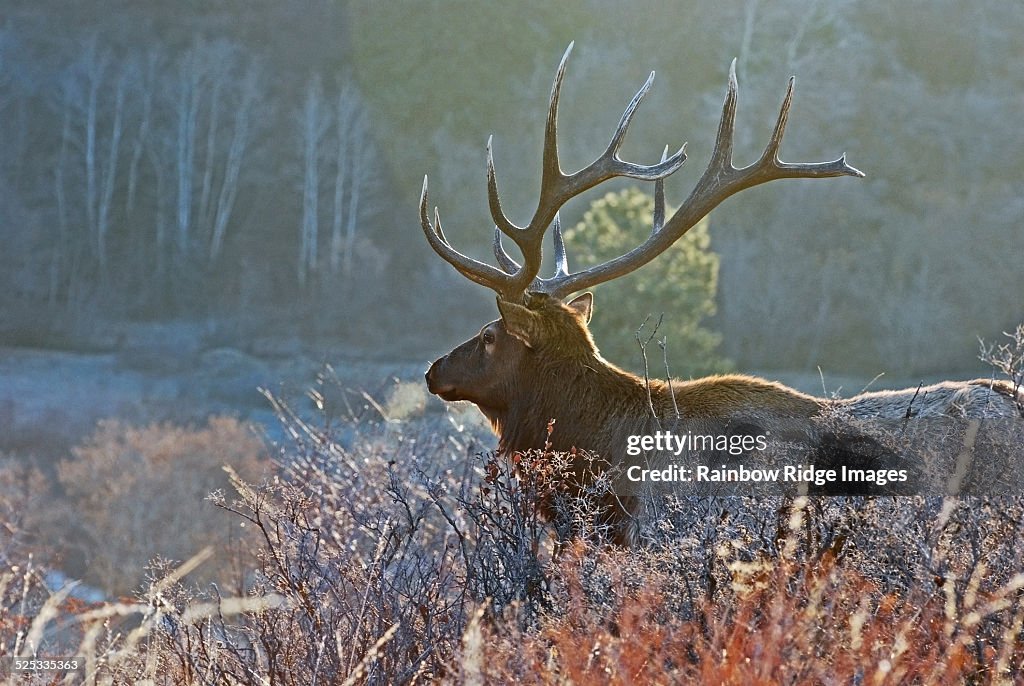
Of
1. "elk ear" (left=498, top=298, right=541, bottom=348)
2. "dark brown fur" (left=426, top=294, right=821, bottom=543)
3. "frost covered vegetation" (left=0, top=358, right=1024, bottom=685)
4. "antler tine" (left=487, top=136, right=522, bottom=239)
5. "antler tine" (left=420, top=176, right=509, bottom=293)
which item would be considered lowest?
"frost covered vegetation" (left=0, top=358, right=1024, bottom=685)

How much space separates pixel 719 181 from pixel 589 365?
1241 millimetres

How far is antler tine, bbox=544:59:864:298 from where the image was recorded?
5.80 m

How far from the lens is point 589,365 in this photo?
20.5ft

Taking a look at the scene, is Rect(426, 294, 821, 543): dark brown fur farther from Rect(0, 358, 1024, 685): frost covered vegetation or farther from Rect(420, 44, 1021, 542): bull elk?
Rect(0, 358, 1024, 685): frost covered vegetation

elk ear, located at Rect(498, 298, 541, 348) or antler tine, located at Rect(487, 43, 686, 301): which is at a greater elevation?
antler tine, located at Rect(487, 43, 686, 301)

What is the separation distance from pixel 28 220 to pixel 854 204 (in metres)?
42.3

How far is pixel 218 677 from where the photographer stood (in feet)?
14.0

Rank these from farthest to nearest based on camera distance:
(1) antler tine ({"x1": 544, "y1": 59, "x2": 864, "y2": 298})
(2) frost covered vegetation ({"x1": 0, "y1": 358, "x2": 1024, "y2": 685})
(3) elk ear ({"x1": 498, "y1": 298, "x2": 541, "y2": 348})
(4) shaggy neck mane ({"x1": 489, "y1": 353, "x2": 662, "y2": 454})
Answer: (3) elk ear ({"x1": 498, "y1": 298, "x2": 541, "y2": 348}) < (4) shaggy neck mane ({"x1": 489, "y1": 353, "x2": 662, "y2": 454}) < (1) antler tine ({"x1": 544, "y1": 59, "x2": 864, "y2": 298}) < (2) frost covered vegetation ({"x1": 0, "y1": 358, "x2": 1024, "y2": 685})

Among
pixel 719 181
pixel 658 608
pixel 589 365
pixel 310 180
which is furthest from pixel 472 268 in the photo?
pixel 310 180

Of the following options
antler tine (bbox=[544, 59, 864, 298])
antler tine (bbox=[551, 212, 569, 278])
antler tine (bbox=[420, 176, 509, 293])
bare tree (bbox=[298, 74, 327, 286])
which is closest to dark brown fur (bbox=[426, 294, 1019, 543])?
antler tine (bbox=[420, 176, 509, 293])

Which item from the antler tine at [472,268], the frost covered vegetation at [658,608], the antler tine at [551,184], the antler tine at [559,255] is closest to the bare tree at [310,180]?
the antler tine at [559,255]

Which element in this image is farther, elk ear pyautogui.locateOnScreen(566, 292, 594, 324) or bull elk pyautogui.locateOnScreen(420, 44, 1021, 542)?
elk ear pyautogui.locateOnScreen(566, 292, 594, 324)

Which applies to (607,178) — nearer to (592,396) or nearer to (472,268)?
(472,268)

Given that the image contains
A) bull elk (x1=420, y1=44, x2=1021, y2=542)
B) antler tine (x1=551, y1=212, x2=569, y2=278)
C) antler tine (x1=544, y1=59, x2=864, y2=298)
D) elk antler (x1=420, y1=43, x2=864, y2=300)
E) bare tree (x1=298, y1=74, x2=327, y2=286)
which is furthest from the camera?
bare tree (x1=298, y1=74, x2=327, y2=286)
